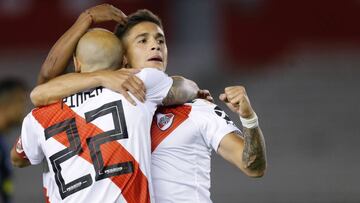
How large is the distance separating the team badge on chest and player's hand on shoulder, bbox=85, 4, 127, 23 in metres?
0.61

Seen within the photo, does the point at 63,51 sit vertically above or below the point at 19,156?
above

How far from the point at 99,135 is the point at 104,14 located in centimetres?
78

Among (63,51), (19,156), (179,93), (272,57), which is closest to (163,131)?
(179,93)

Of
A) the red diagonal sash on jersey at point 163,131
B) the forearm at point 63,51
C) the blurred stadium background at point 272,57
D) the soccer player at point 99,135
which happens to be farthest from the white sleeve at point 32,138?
the blurred stadium background at point 272,57

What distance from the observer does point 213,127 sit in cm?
451

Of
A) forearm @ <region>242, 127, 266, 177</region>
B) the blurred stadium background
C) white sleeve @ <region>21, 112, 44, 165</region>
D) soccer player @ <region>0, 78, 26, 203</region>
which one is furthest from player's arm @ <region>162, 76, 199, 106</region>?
the blurred stadium background

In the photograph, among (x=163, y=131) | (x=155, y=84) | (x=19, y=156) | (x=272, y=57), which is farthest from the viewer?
(x=272, y=57)

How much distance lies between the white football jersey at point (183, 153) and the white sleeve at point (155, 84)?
0.16 m

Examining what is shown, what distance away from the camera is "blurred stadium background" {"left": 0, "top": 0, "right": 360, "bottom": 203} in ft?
35.9

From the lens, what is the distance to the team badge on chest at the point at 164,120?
15.0 feet

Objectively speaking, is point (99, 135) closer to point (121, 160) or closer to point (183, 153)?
point (121, 160)

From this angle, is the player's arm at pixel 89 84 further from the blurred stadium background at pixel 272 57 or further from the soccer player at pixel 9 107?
the blurred stadium background at pixel 272 57

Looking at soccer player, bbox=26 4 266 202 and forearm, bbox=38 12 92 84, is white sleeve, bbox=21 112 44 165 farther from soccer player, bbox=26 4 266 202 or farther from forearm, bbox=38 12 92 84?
forearm, bbox=38 12 92 84

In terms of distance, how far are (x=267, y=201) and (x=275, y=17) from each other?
3238mm
